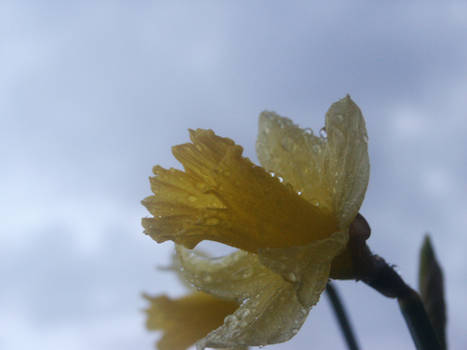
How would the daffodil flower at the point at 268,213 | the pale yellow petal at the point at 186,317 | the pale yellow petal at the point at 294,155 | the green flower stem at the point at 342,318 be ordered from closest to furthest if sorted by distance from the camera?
the daffodil flower at the point at 268,213 < the pale yellow petal at the point at 294,155 < the green flower stem at the point at 342,318 < the pale yellow petal at the point at 186,317

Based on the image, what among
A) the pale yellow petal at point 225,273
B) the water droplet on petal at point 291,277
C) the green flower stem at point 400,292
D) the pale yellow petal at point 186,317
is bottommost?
the green flower stem at point 400,292

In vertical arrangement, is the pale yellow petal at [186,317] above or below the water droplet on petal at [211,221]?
above

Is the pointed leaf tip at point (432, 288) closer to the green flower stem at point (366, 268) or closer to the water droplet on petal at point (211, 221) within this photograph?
the green flower stem at point (366, 268)

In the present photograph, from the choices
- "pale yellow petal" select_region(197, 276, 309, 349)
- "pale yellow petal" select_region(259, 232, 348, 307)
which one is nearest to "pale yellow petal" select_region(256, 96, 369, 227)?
"pale yellow petal" select_region(259, 232, 348, 307)

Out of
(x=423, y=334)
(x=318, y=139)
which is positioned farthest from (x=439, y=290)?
(x=318, y=139)

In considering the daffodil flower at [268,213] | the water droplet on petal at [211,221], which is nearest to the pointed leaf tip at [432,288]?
the daffodil flower at [268,213]

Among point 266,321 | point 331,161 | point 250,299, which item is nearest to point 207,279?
point 250,299

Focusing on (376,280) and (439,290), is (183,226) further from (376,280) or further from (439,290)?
(439,290)

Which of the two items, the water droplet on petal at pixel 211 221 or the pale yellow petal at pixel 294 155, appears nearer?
the water droplet on petal at pixel 211 221
